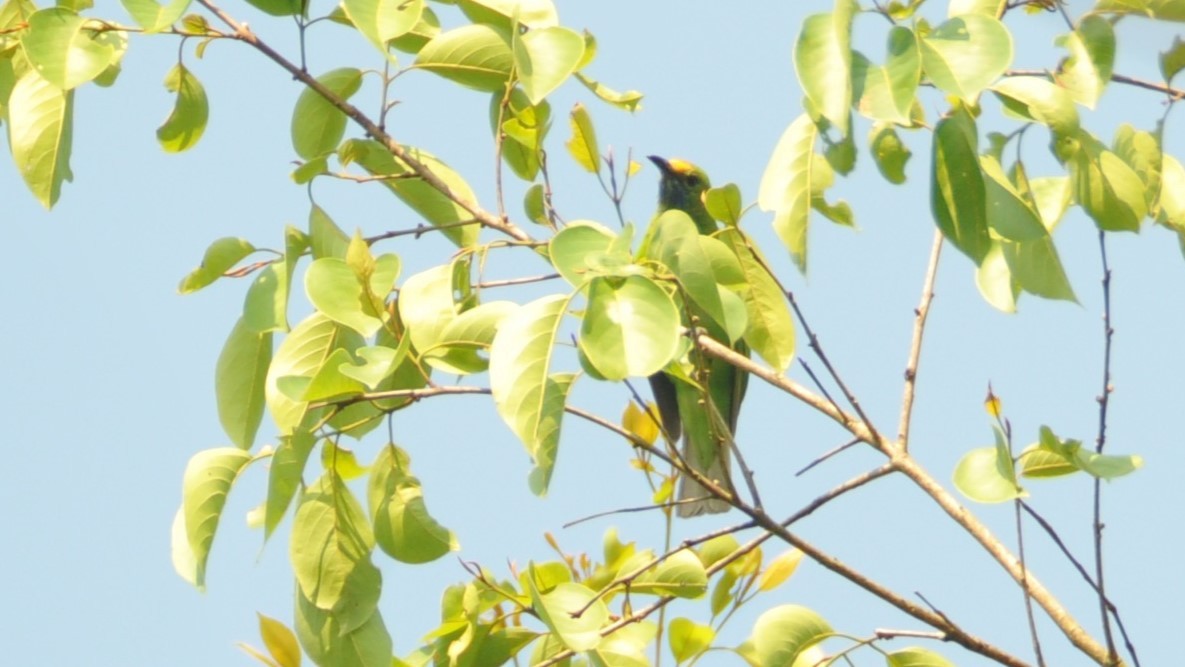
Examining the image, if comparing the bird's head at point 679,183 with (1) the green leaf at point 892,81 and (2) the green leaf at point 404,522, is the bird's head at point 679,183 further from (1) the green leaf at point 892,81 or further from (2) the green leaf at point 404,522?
(1) the green leaf at point 892,81

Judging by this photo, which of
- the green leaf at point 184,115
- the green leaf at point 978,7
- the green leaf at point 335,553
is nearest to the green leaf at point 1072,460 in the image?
the green leaf at point 978,7

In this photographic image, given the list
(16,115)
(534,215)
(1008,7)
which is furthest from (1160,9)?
(16,115)

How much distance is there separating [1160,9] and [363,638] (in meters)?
1.56

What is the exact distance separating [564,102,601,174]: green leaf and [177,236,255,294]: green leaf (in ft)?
2.11

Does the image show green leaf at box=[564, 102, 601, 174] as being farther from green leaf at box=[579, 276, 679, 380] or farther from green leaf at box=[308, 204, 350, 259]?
green leaf at box=[579, 276, 679, 380]

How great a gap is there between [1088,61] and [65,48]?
1503 mm

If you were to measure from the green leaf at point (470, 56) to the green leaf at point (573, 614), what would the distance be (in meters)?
0.95

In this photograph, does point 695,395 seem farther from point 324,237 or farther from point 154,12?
point 154,12

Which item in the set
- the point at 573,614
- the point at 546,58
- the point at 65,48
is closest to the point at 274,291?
the point at 65,48

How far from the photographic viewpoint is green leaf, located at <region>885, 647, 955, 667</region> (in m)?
2.25

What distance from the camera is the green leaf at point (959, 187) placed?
1729mm

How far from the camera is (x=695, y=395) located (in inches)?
155

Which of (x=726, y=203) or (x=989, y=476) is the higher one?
(x=726, y=203)

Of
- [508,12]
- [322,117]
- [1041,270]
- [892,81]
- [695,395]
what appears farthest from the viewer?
[695,395]
